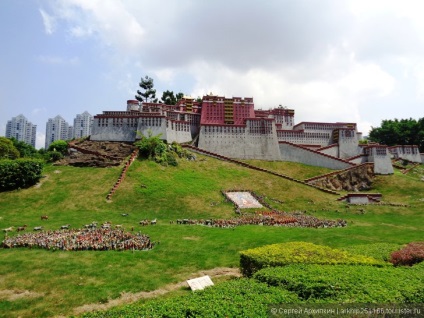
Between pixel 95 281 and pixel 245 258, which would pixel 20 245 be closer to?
pixel 95 281

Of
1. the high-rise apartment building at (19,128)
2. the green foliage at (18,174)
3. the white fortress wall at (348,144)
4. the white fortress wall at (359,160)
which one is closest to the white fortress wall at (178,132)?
the green foliage at (18,174)

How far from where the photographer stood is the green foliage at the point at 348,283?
7863mm

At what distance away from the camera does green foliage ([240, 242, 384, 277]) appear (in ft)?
36.0

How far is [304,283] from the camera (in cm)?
862

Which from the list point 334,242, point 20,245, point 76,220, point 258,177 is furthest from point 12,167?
point 334,242

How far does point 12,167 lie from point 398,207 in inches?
1618

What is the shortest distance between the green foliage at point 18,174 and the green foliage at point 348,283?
30.6m

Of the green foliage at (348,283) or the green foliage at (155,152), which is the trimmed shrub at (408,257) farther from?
the green foliage at (155,152)

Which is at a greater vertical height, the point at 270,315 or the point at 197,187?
the point at 197,187

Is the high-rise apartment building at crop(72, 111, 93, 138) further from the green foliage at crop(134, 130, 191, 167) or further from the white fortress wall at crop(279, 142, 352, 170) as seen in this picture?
the white fortress wall at crop(279, 142, 352, 170)

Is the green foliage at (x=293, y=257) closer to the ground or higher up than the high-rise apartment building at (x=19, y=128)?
closer to the ground

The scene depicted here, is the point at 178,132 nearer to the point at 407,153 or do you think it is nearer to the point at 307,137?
the point at 307,137

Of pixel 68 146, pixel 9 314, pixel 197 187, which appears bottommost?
pixel 9 314

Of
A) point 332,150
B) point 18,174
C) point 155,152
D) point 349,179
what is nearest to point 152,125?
point 155,152
